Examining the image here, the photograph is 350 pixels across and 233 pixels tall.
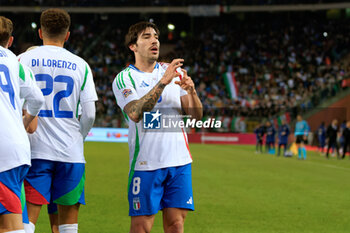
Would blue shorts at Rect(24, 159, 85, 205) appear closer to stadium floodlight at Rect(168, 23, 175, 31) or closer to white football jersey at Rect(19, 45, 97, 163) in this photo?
white football jersey at Rect(19, 45, 97, 163)

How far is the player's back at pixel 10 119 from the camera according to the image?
372 centimetres

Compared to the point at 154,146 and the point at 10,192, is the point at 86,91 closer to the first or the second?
the point at 154,146

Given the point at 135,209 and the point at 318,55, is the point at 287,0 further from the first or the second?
the point at 135,209

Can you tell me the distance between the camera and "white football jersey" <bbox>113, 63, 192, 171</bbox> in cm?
452

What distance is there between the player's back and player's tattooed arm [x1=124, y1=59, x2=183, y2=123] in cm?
95

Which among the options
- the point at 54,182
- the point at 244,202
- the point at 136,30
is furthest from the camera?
the point at 244,202

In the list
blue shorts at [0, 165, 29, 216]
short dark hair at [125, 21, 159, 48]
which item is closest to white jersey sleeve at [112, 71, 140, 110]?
short dark hair at [125, 21, 159, 48]

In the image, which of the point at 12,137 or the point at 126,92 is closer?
the point at 12,137

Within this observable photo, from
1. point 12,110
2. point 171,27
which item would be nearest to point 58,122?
point 12,110

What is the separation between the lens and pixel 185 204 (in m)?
4.54

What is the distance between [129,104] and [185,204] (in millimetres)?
956

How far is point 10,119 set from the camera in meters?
3.78

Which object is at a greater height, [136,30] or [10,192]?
[136,30]

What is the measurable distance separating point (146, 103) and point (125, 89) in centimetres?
29
